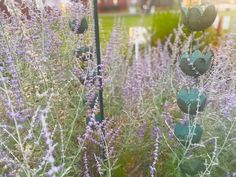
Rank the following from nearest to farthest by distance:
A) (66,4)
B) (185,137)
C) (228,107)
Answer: (185,137), (228,107), (66,4)

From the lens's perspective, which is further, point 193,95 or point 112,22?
point 112,22

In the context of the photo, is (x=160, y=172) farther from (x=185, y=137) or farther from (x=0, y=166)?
(x=0, y=166)

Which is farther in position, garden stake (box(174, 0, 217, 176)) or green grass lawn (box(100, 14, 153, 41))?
green grass lawn (box(100, 14, 153, 41))

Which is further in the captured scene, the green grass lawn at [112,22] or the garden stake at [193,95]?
the green grass lawn at [112,22]

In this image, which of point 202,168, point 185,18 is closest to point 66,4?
point 185,18

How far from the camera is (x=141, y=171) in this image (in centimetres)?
121

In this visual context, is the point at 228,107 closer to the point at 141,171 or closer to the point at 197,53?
the point at 197,53

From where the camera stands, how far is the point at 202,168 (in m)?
1.07

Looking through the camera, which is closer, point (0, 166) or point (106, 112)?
point (0, 166)

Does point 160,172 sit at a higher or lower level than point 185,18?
lower

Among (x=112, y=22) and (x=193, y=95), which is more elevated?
(x=193, y=95)

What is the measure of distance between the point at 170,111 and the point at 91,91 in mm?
290

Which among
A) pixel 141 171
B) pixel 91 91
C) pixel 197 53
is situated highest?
pixel 197 53

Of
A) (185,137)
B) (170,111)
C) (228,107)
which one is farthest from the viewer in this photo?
(170,111)
